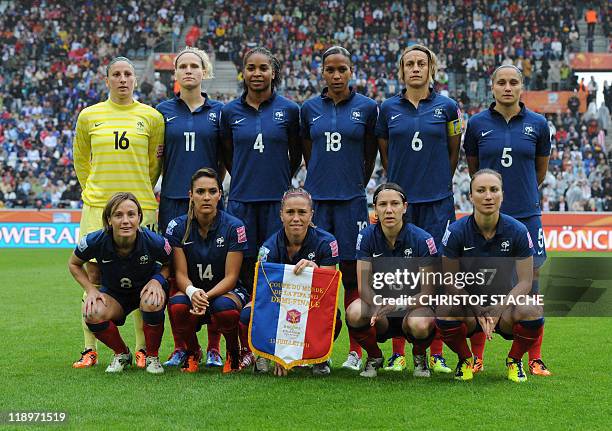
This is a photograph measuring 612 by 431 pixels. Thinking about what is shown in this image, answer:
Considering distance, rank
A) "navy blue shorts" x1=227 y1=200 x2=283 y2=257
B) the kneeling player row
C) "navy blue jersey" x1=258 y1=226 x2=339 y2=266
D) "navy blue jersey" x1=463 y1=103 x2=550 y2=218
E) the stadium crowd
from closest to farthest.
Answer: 1. the kneeling player row
2. "navy blue jersey" x1=258 y1=226 x2=339 y2=266
3. "navy blue jersey" x1=463 y1=103 x2=550 y2=218
4. "navy blue shorts" x1=227 y1=200 x2=283 y2=257
5. the stadium crowd

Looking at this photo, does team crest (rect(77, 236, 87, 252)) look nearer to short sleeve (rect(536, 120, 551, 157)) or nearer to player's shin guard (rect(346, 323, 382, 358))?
player's shin guard (rect(346, 323, 382, 358))

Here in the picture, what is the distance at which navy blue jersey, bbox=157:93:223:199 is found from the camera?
231 inches

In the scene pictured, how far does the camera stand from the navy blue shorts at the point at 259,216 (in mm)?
5824

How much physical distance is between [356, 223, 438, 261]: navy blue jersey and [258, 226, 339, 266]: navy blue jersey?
183 mm

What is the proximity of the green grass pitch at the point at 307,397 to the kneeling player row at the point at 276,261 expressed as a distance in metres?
0.25

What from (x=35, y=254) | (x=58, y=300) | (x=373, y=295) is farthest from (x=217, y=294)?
(x=35, y=254)

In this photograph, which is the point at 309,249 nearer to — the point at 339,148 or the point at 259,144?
the point at 339,148

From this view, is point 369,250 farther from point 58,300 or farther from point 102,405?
point 58,300

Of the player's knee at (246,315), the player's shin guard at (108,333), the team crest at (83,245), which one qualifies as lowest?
the player's shin guard at (108,333)

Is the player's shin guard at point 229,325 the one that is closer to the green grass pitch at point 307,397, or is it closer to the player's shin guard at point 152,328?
the green grass pitch at point 307,397

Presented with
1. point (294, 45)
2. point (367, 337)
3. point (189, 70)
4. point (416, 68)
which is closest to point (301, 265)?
point (367, 337)

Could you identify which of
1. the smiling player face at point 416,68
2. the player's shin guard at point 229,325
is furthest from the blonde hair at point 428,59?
the player's shin guard at point 229,325

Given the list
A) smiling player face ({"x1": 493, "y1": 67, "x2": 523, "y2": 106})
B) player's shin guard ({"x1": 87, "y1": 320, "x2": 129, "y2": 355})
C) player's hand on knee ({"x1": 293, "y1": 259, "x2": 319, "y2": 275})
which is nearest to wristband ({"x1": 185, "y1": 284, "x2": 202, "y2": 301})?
player's shin guard ({"x1": 87, "y1": 320, "x2": 129, "y2": 355})

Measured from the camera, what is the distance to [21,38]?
1139 inches
